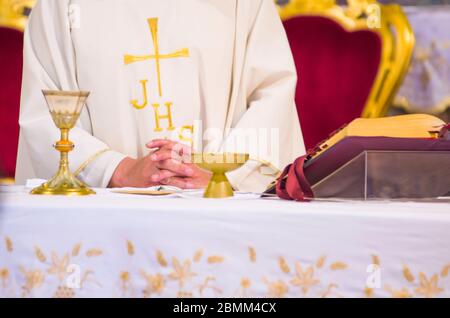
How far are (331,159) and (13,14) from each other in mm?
1990

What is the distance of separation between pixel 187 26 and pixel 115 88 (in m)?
0.29

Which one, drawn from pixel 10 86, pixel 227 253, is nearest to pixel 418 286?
pixel 227 253

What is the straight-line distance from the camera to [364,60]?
289cm

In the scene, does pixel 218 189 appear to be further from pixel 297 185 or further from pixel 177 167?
pixel 177 167

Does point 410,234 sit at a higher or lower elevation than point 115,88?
lower

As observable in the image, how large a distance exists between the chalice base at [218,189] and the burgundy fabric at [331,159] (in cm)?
10

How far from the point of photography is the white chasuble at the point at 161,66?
2354 mm

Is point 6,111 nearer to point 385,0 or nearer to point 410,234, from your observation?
point 385,0

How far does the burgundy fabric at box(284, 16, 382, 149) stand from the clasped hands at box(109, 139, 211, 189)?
1.09 meters

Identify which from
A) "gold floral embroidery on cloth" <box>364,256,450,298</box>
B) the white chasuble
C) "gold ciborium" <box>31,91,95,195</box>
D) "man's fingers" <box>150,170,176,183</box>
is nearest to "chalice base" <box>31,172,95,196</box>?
"gold ciborium" <box>31,91,95,195</box>

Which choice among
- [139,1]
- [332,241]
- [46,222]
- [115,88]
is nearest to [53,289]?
[46,222]

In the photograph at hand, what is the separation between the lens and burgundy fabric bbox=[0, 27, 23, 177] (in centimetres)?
306
